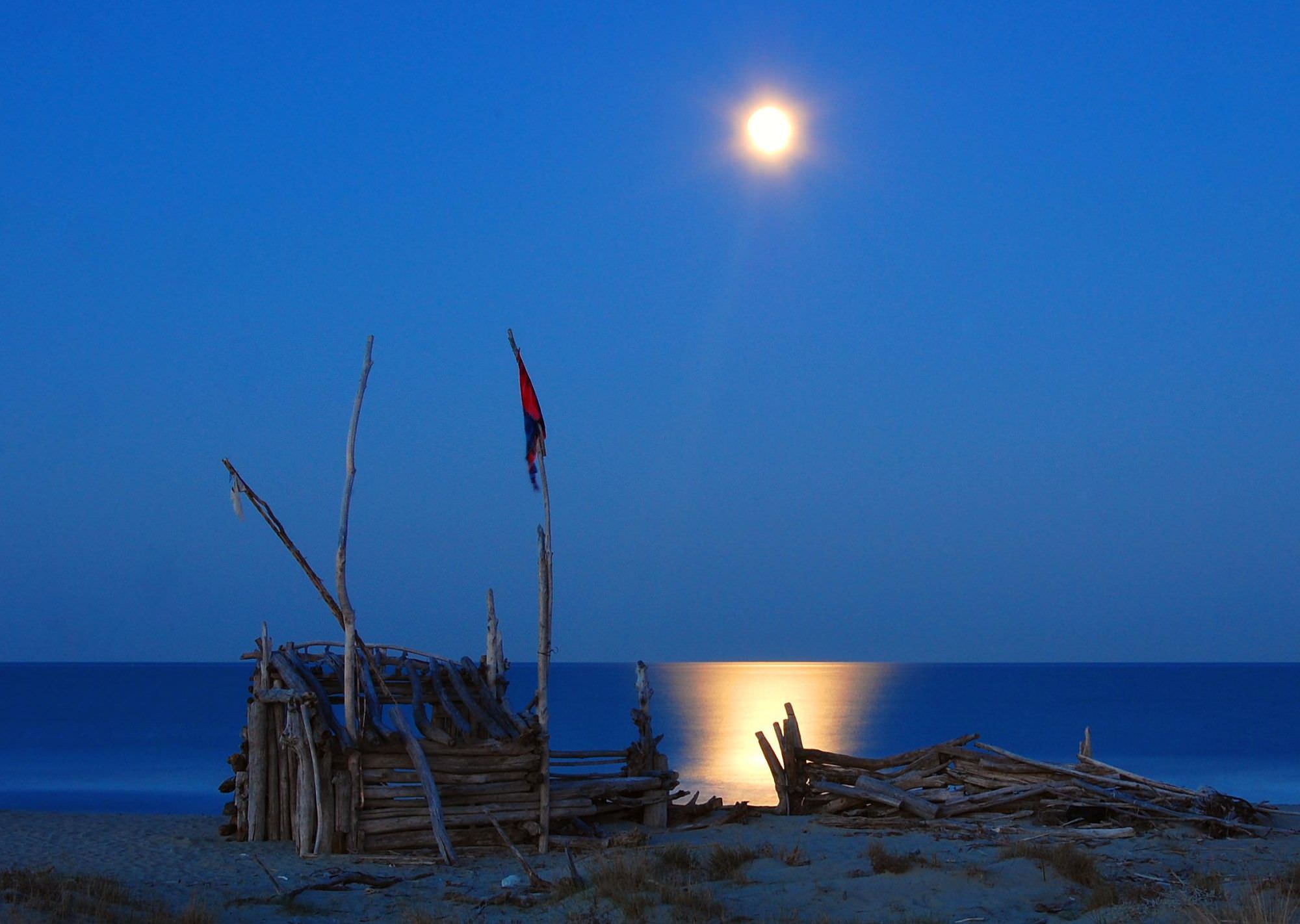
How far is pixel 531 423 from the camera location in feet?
49.7

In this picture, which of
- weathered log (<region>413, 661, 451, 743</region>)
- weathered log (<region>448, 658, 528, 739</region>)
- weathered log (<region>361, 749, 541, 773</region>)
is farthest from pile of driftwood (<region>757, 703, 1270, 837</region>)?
weathered log (<region>413, 661, 451, 743</region>)

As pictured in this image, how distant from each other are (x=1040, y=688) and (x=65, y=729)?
10197 centimetres

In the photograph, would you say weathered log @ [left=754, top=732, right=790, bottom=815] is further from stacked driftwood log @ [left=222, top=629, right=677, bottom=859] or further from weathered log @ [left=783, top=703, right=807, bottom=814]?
stacked driftwood log @ [left=222, top=629, right=677, bottom=859]

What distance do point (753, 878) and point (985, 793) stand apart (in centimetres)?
572

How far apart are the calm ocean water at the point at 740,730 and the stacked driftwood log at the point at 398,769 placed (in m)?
15.0

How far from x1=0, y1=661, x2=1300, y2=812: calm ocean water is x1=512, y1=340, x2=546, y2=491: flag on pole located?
17.9 meters

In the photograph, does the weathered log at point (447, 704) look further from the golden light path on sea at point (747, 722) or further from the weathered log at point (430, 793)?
the golden light path on sea at point (747, 722)

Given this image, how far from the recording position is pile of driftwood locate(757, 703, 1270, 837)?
16.0 meters

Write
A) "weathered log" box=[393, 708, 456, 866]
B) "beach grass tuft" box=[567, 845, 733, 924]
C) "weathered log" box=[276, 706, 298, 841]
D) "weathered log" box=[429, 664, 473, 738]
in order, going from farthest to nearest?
"weathered log" box=[429, 664, 473, 738] → "weathered log" box=[276, 706, 298, 841] → "weathered log" box=[393, 708, 456, 866] → "beach grass tuft" box=[567, 845, 733, 924]

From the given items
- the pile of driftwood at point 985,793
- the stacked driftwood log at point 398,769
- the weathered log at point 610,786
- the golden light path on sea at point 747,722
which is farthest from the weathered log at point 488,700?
the golden light path on sea at point 747,722

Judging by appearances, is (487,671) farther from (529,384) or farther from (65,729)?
(65,729)

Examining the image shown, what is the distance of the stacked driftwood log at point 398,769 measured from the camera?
47.6 feet

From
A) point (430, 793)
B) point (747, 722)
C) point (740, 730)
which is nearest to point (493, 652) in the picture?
point (430, 793)

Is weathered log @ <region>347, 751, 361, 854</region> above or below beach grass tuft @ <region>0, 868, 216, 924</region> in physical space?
above
